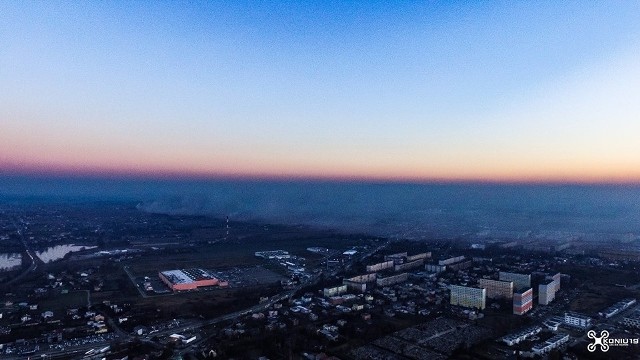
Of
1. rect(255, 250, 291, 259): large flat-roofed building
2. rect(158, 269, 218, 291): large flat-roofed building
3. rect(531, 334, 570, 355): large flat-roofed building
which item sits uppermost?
rect(531, 334, 570, 355): large flat-roofed building

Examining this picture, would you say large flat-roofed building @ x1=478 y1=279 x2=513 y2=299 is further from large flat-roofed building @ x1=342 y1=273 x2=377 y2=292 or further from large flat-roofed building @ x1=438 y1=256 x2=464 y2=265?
large flat-roofed building @ x1=438 y1=256 x2=464 y2=265

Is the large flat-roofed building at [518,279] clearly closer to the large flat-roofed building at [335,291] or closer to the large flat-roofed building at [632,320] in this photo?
the large flat-roofed building at [632,320]

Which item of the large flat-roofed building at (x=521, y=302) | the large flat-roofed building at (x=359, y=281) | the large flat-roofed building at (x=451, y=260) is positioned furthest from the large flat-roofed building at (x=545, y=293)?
the large flat-roofed building at (x=451, y=260)

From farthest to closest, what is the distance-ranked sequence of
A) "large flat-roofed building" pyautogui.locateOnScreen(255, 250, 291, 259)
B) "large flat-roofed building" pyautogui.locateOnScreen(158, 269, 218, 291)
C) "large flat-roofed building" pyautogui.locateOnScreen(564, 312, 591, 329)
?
1. "large flat-roofed building" pyautogui.locateOnScreen(255, 250, 291, 259)
2. "large flat-roofed building" pyautogui.locateOnScreen(158, 269, 218, 291)
3. "large flat-roofed building" pyautogui.locateOnScreen(564, 312, 591, 329)

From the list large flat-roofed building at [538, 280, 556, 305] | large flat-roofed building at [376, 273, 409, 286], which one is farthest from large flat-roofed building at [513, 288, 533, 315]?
large flat-roofed building at [376, 273, 409, 286]

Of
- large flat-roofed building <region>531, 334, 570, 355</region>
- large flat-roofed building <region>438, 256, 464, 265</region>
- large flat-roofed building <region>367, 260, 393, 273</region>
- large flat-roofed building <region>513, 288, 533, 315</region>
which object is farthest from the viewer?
large flat-roofed building <region>438, 256, 464, 265</region>

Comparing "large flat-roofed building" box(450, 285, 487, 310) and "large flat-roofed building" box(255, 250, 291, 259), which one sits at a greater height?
"large flat-roofed building" box(450, 285, 487, 310)

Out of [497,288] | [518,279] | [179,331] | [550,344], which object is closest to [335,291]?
[497,288]
